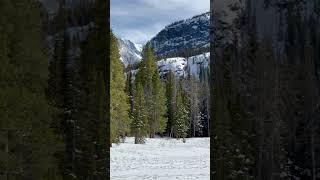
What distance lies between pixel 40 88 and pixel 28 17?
1.16 ft

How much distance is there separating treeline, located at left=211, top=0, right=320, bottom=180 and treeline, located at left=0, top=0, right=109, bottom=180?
1.81 ft

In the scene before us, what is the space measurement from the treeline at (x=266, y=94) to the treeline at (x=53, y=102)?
55cm

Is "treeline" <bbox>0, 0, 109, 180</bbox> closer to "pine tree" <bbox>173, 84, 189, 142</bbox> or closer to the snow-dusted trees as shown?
the snow-dusted trees

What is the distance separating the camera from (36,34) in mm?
2416

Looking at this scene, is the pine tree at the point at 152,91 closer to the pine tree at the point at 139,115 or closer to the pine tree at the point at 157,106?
the pine tree at the point at 157,106

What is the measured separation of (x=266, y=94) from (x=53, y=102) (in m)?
0.99

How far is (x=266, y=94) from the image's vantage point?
2.24 metres

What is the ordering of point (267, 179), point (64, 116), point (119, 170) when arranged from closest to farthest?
point (267, 179) → point (64, 116) → point (119, 170)

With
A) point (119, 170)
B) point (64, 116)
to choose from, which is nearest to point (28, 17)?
point (64, 116)

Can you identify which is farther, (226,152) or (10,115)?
(10,115)

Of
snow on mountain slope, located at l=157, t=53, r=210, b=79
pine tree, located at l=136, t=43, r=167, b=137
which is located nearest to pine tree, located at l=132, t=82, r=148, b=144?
pine tree, located at l=136, t=43, r=167, b=137

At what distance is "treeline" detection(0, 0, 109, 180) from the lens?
235 centimetres

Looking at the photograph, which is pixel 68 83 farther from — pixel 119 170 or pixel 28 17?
pixel 119 170

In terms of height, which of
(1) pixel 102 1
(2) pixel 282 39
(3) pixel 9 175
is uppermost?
(1) pixel 102 1
